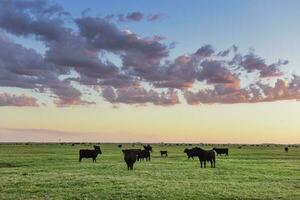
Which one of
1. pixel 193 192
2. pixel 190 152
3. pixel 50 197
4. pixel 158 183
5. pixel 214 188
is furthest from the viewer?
pixel 190 152

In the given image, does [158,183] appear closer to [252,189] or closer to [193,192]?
[193,192]

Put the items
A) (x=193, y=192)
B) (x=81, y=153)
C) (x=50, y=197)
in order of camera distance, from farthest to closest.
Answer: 1. (x=81, y=153)
2. (x=193, y=192)
3. (x=50, y=197)

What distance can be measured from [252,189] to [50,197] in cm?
1444

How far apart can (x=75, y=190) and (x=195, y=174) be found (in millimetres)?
14781

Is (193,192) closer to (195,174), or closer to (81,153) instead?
(195,174)

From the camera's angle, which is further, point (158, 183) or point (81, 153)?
point (81, 153)

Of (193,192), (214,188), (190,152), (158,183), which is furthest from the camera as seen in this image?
(190,152)

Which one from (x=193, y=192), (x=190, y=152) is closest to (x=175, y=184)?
(x=193, y=192)

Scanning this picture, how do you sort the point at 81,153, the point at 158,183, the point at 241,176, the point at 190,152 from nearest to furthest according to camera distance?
the point at 158,183
the point at 241,176
the point at 81,153
the point at 190,152

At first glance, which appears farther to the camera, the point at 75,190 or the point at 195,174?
the point at 195,174

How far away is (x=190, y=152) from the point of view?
71500 mm

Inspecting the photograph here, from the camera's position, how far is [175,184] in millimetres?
33406

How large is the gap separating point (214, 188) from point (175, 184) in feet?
10.8

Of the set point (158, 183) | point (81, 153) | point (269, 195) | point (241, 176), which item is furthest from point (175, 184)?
point (81, 153)
